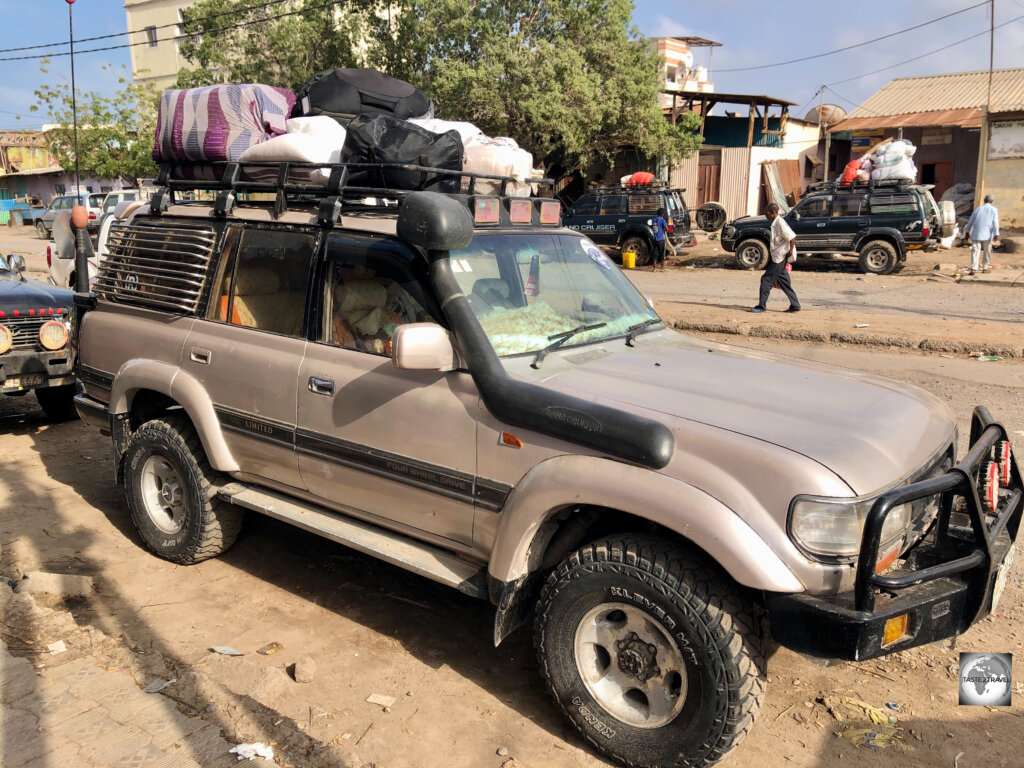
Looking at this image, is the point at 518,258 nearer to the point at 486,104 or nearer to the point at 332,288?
the point at 332,288

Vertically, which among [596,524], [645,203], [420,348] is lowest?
[596,524]

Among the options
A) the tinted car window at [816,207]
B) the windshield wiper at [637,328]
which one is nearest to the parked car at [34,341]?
the windshield wiper at [637,328]

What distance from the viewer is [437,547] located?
3588 mm

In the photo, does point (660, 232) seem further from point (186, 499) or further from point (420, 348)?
point (420, 348)

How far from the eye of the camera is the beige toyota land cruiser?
8.82ft

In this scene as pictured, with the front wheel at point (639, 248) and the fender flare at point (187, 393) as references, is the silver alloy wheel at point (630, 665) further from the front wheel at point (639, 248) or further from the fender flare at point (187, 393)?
the front wheel at point (639, 248)

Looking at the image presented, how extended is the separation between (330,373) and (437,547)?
0.93 metres

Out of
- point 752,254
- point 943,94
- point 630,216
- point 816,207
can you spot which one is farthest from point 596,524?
point 943,94

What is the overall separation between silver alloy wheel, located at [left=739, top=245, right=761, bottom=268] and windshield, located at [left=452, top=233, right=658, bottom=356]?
17.8 m

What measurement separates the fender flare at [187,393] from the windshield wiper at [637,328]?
2134 mm

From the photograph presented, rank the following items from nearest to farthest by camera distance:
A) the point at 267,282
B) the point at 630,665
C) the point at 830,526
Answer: the point at 830,526
the point at 630,665
the point at 267,282

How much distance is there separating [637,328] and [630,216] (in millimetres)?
18346

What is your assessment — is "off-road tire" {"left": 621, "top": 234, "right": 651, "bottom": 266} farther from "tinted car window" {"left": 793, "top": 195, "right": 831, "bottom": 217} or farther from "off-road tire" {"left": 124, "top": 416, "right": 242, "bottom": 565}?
"off-road tire" {"left": 124, "top": 416, "right": 242, "bottom": 565}

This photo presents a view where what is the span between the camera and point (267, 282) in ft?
13.8
